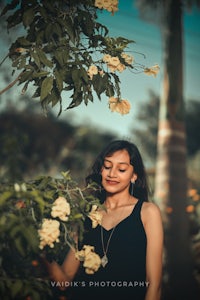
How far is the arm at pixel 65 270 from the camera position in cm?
200

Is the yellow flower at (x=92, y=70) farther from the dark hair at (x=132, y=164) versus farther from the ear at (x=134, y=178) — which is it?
the ear at (x=134, y=178)

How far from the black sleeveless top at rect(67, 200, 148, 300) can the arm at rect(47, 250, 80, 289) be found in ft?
0.14

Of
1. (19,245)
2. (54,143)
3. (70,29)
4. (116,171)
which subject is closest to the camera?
(19,245)

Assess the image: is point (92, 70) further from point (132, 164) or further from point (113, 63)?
point (132, 164)

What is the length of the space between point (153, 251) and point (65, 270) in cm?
56

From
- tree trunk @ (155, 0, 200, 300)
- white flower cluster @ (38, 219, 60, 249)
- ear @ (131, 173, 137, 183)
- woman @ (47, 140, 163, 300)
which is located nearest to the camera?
white flower cluster @ (38, 219, 60, 249)

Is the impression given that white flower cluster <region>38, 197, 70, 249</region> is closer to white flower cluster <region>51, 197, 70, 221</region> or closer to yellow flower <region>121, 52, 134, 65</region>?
white flower cluster <region>51, 197, 70, 221</region>

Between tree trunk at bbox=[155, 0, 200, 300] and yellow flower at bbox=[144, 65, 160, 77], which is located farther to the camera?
tree trunk at bbox=[155, 0, 200, 300]

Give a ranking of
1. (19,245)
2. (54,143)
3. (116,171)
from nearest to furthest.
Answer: (19,245) < (116,171) < (54,143)

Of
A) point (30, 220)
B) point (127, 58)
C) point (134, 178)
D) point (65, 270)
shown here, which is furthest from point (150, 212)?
point (127, 58)

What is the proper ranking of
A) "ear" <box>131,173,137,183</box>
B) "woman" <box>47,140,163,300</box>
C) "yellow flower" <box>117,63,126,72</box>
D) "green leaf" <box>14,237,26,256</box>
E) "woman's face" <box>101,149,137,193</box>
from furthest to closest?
"ear" <box>131,173,137,183</box> < "woman's face" <box>101,149,137,193</box> < "woman" <box>47,140,163,300</box> < "yellow flower" <box>117,63,126,72</box> < "green leaf" <box>14,237,26,256</box>

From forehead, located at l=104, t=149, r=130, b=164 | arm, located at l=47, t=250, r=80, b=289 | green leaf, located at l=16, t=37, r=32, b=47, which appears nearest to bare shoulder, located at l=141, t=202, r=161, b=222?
forehead, located at l=104, t=149, r=130, b=164

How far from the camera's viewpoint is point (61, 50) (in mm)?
1754

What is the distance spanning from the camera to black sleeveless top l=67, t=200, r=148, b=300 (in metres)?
2.03
